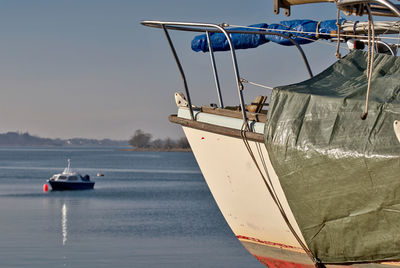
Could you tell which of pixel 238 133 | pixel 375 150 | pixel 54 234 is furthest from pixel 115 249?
pixel 375 150

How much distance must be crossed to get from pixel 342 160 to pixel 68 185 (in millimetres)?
52864

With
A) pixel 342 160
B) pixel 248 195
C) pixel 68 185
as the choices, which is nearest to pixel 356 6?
pixel 342 160

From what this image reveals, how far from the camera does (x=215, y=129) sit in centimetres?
1009

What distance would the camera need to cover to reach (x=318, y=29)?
13414 millimetres

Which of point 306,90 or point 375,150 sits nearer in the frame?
point 375,150

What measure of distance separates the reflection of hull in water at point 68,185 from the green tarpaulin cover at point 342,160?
5136cm

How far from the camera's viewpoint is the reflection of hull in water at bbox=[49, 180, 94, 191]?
59.1 meters

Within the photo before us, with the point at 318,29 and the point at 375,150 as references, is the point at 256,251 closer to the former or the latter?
the point at 375,150

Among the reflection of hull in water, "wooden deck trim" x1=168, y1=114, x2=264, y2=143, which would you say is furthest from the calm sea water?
"wooden deck trim" x1=168, y1=114, x2=264, y2=143

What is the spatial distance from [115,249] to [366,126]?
22.5 metres

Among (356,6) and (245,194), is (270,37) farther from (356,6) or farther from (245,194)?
(356,6)

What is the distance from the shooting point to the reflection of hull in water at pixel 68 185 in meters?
59.1

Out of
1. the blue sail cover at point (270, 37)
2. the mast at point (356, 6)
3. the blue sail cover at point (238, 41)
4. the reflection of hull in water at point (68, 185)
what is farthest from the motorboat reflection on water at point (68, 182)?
the mast at point (356, 6)

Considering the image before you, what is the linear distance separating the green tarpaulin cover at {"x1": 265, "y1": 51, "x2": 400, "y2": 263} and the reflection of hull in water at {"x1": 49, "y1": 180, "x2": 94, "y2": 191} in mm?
51355
